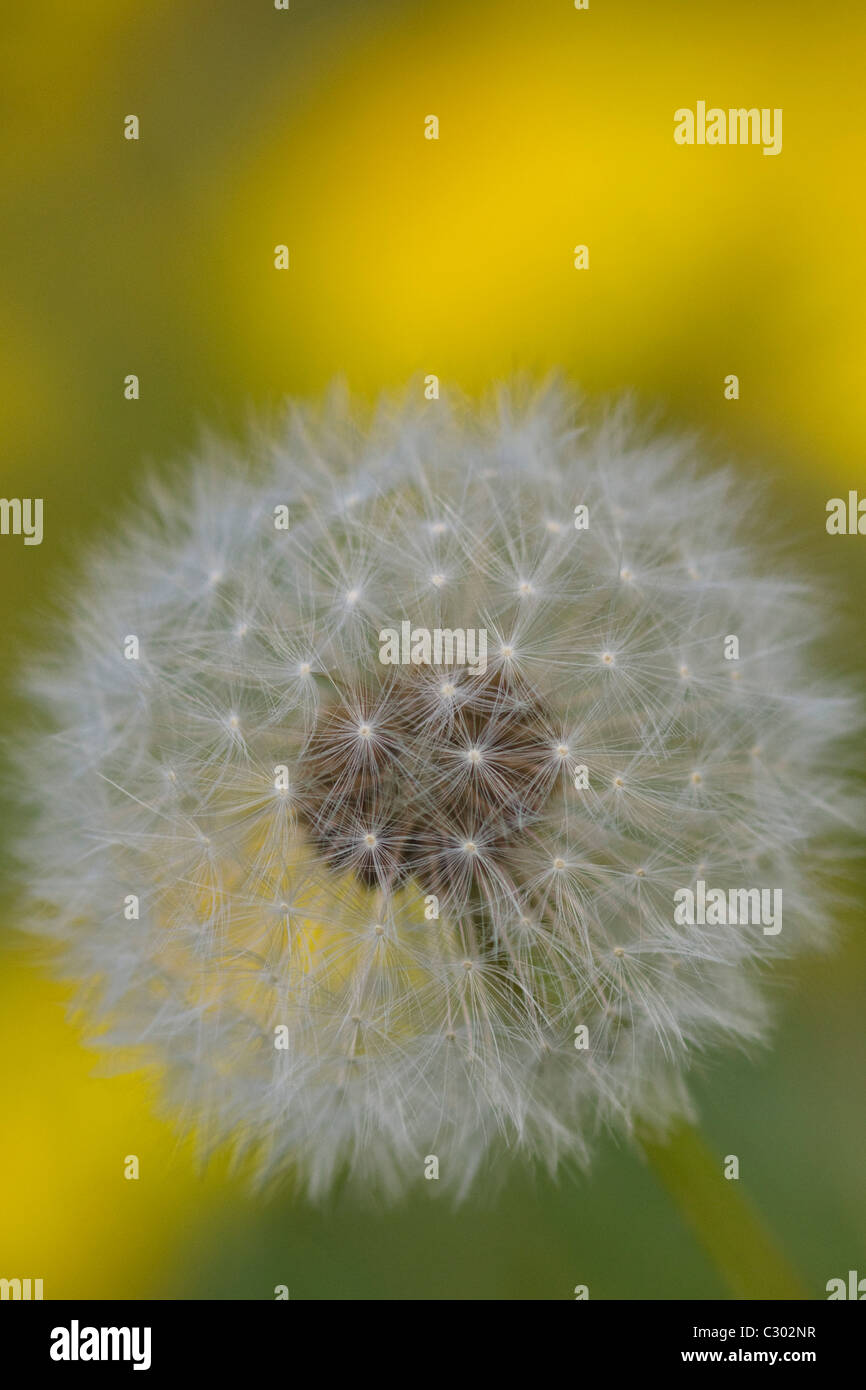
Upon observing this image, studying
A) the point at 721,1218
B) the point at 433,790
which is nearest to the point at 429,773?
the point at 433,790

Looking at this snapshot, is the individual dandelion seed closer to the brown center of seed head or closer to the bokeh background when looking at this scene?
the brown center of seed head

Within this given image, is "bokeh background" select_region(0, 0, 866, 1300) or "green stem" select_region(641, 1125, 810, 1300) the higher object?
"bokeh background" select_region(0, 0, 866, 1300)

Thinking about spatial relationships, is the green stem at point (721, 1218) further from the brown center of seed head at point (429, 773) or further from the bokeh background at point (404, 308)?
the brown center of seed head at point (429, 773)

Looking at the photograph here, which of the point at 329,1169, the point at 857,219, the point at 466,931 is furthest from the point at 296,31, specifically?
the point at 329,1169

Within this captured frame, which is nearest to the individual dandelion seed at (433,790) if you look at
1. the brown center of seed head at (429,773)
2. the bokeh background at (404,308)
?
the brown center of seed head at (429,773)

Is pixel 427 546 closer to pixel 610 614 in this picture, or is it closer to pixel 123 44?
pixel 610 614

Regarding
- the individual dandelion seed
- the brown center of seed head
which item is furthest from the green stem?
the brown center of seed head
